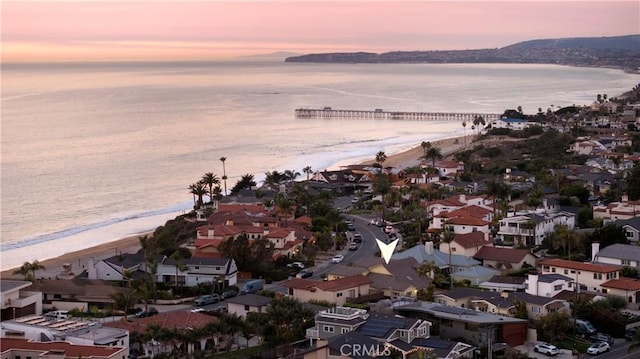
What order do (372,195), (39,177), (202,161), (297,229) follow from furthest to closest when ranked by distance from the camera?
(202,161), (39,177), (372,195), (297,229)

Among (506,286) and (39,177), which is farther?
(39,177)

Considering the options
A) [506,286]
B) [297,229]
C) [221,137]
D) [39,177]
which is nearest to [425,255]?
[506,286]

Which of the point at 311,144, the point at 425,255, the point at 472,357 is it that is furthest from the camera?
the point at 311,144

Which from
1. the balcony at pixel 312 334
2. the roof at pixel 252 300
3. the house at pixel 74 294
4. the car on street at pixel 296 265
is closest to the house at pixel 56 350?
the balcony at pixel 312 334

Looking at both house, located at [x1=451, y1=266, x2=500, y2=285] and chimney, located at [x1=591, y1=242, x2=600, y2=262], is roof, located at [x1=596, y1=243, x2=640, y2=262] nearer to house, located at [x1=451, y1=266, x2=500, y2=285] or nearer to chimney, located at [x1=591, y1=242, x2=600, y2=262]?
chimney, located at [x1=591, y1=242, x2=600, y2=262]

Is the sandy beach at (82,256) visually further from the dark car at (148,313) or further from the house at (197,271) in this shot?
the dark car at (148,313)

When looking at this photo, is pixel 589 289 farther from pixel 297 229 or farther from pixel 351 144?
pixel 351 144

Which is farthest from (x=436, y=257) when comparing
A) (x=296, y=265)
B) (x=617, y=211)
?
(x=617, y=211)
